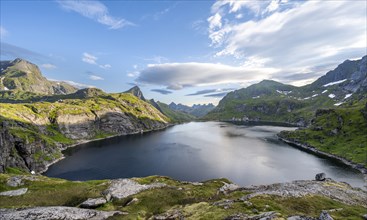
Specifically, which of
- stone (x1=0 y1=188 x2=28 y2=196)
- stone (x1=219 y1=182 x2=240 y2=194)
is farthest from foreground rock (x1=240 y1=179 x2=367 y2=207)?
stone (x1=0 y1=188 x2=28 y2=196)

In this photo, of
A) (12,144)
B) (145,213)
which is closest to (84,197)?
(145,213)

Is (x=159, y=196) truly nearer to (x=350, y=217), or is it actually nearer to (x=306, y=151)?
(x=350, y=217)

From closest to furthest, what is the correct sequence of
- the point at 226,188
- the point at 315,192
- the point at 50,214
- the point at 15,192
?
the point at 50,214
the point at 15,192
the point at 315,192
the point at 226,188

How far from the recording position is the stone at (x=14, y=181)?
68.2 m

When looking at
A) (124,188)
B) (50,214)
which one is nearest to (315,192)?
(124,188)

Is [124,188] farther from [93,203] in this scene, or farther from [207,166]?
[207,166]

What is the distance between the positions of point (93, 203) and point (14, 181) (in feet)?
106

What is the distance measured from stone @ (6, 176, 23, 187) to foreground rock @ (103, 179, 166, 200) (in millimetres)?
28398

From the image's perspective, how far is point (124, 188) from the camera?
68.6 metres

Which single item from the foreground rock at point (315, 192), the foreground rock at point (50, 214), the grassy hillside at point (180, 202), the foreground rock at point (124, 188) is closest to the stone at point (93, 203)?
the grassy hillside at point (180, 202)

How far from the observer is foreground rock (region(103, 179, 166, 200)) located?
6378cm

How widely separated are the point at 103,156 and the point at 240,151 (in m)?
114

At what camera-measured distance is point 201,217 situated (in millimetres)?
48906

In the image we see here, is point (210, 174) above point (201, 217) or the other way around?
the other way around
